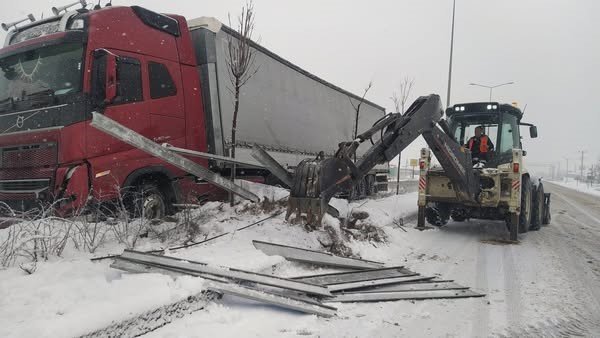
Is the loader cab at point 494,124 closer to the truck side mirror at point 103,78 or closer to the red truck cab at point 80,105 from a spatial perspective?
the red truck cab at point 80,105

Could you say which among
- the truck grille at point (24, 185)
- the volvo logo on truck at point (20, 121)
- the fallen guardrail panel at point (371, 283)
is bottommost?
the fallen guardrail panel at point (371, 283)

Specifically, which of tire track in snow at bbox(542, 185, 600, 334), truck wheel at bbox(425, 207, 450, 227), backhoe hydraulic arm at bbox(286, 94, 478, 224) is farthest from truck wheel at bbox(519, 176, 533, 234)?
truck wheel at bbox(425, 207, 450, 227)

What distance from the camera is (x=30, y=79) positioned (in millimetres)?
5941

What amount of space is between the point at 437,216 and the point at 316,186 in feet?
16.6

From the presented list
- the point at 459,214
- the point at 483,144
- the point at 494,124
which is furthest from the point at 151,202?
the point at 494,124

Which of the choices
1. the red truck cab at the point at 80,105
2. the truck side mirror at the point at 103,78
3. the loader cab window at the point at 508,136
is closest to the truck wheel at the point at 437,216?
the loader cab window at the point at 508,136

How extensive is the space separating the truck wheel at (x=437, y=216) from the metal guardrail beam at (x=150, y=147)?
4570 millimetres

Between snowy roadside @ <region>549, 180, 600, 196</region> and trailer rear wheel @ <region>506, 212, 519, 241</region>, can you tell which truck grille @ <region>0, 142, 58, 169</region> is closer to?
trailer rear wheel @ <region>506, 212, 519, 241</region>

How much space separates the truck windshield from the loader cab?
22.7ft

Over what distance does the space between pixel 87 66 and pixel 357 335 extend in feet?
17.0

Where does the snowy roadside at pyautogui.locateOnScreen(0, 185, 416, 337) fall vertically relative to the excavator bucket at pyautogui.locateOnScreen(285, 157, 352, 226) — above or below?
below

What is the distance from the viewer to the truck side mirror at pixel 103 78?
18.7 feet

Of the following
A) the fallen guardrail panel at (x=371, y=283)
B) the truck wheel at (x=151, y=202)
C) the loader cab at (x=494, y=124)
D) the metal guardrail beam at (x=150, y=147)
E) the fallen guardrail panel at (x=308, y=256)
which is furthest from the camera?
the loader cab at (x=494, y=124)

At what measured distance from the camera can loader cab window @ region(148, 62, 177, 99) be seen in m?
6.58
